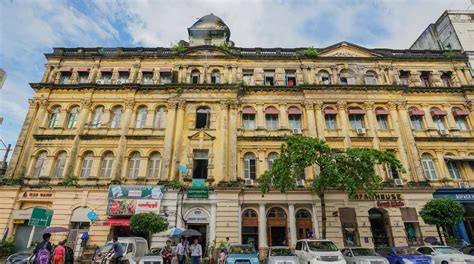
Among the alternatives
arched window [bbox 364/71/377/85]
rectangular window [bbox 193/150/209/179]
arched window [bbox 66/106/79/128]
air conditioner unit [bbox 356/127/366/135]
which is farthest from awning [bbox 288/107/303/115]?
arched window [bbox 66/106/79/128]

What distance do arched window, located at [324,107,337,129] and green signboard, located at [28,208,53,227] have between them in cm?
2280

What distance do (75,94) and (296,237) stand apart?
22.5m

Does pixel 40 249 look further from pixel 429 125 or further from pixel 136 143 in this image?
pixel 429 125

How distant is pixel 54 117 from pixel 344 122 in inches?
1003

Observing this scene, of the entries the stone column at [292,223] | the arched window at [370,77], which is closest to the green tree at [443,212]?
the stone column at [292,223]

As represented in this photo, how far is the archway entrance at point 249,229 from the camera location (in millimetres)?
19172

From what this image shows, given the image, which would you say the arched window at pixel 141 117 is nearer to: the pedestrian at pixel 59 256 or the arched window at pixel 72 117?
the arched window at pixel 72 117

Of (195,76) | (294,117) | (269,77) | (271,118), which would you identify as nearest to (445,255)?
(294,117)

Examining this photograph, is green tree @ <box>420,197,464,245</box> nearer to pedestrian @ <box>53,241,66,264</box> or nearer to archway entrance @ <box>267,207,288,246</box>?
archway entrance @ <box>267,207,288,246</box>

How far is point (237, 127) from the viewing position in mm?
22094

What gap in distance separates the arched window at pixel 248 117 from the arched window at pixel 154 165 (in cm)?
790

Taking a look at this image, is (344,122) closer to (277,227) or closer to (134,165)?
(277,227)

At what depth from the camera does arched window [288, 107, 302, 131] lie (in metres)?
22.6

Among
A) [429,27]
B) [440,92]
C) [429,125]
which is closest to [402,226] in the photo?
[429,125]
